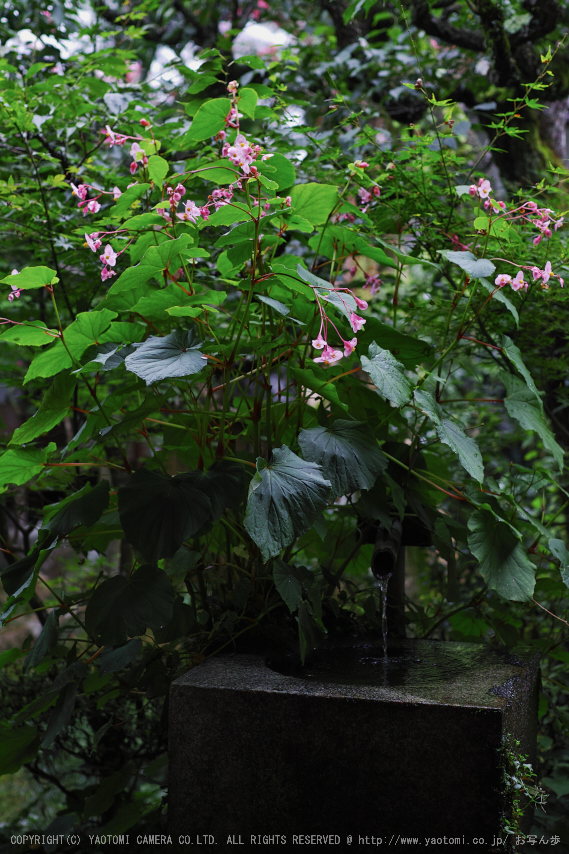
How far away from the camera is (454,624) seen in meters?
1.49

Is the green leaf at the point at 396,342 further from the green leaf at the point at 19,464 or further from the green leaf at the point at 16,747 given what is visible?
the green leaf at the point at 16,747

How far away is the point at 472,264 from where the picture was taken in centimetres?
109

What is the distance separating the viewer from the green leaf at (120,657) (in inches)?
40.7

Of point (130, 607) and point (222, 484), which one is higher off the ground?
point (222, 484)

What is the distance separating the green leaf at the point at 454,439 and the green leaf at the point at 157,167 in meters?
0.62

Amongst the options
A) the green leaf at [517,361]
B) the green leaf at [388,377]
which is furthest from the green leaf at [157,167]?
the green leaf at [517,361]

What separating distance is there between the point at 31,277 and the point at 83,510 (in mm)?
413

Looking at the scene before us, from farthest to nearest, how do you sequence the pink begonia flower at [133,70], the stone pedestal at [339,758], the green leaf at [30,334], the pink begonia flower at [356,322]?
1. the pink begonia flower at [133,70]
2. the green leaf at [30,334]
3. the pink begonia flower at [356,322]
4. the stone pedestal at [339,758]

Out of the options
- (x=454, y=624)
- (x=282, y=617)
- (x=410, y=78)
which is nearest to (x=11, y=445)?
(x=282, y=617)

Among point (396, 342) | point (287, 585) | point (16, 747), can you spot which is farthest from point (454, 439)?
point (16, 747)

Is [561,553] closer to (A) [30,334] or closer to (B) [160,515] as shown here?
(B) [160,515]

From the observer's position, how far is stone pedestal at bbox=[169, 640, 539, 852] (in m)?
0.83

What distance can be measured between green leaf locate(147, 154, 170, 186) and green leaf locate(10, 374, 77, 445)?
0.41 meters

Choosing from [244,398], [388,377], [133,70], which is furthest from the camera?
[133,70]
